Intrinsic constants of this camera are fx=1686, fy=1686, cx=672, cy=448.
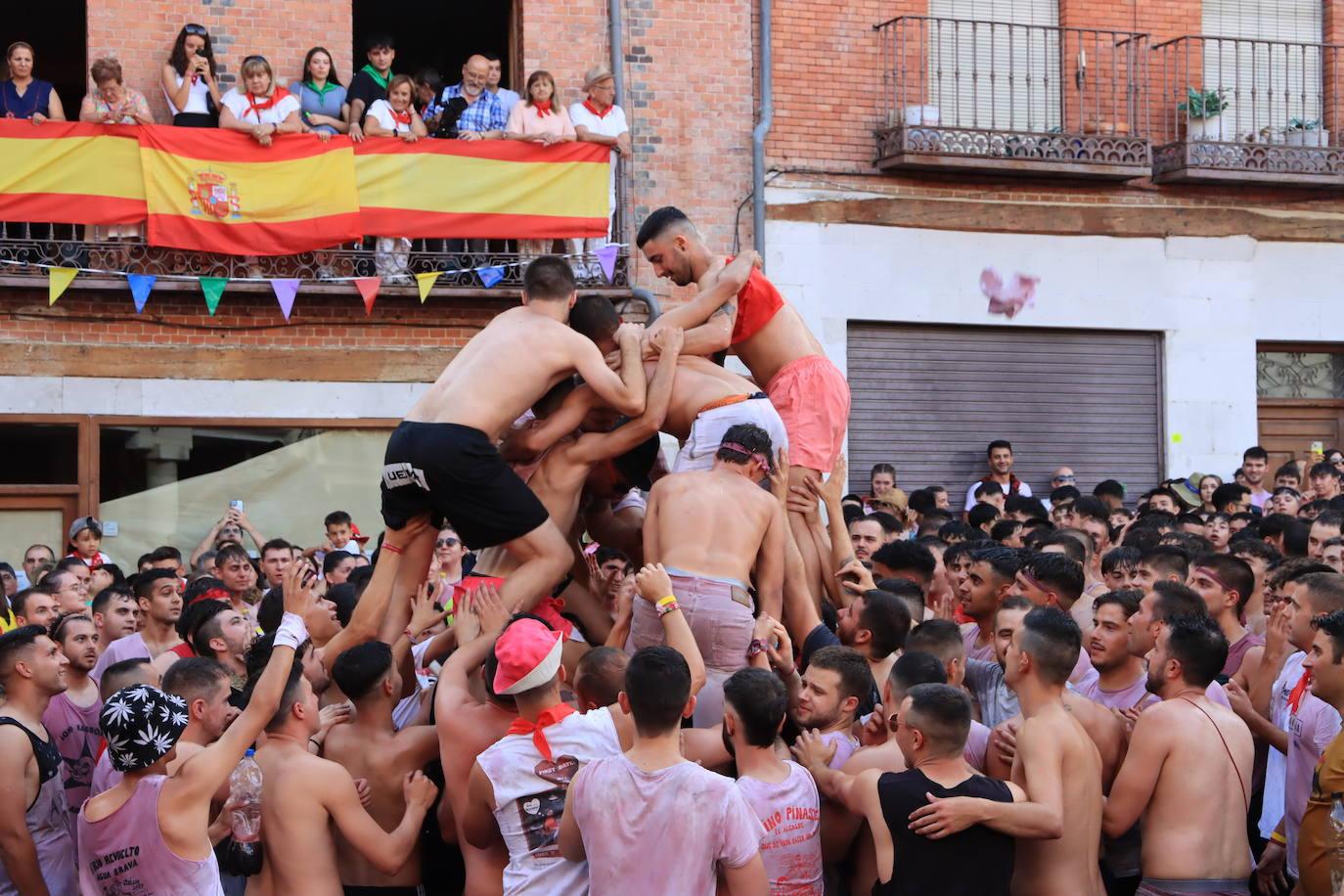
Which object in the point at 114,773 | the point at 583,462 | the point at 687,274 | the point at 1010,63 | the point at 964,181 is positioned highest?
the point at 1010,63

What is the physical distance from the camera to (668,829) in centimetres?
520

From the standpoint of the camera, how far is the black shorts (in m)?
7.25

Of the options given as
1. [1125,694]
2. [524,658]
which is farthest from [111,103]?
[1125,694]

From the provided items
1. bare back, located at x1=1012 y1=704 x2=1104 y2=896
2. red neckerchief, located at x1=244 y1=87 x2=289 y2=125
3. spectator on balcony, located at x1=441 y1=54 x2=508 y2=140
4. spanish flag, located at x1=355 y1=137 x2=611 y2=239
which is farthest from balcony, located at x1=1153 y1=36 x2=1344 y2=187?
bare back, located at x1=1012 y1=704 x2=1104 y2=896

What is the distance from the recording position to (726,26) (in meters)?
16.7

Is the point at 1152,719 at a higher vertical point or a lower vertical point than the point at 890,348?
lower

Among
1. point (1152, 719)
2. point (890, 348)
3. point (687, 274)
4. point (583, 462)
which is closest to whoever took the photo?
point (1152, 719)

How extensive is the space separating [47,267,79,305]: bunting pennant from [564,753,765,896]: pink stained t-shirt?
428 inches

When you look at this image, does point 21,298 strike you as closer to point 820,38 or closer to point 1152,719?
point 820,38

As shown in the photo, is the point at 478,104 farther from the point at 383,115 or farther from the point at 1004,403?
the point at 1004,403

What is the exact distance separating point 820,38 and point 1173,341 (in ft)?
16.3

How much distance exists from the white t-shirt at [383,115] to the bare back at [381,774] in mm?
9862

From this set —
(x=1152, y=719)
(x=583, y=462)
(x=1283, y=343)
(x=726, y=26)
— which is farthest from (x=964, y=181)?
(x=1152, y=719)

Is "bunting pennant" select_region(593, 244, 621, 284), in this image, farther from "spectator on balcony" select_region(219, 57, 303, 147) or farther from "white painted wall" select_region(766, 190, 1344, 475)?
"spectator on balcony" select_region(219, 57, 303, 147)
